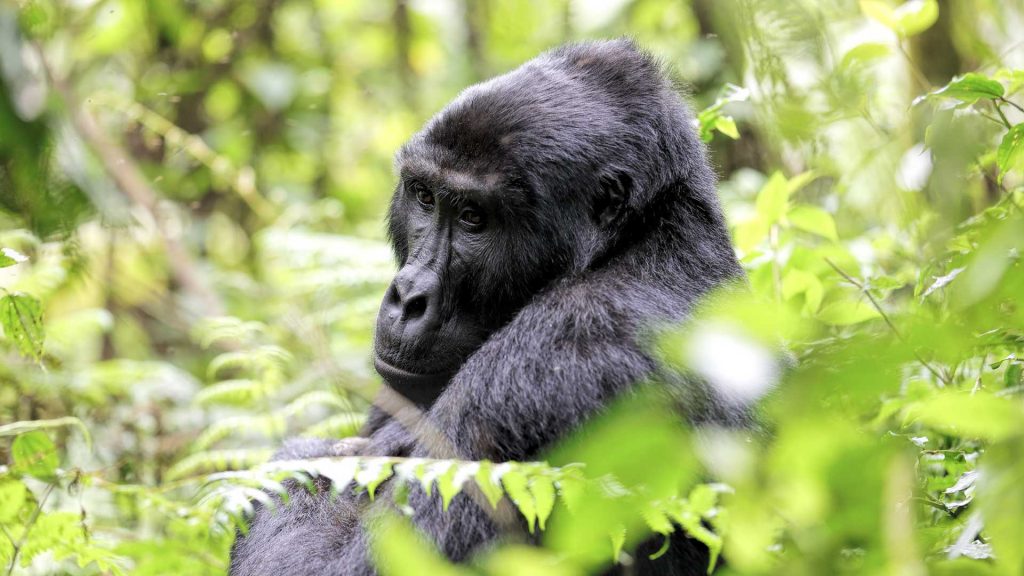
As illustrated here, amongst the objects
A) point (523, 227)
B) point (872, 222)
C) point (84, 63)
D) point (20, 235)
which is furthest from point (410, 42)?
point (523, 227)

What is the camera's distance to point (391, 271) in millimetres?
4426

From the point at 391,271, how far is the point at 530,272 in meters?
1.98

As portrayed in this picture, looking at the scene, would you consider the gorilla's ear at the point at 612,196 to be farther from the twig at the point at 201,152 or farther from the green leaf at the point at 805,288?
the twig at the point at 201,152

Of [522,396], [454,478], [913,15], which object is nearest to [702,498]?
[454,478]

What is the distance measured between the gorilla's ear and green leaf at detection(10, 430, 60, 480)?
151cm

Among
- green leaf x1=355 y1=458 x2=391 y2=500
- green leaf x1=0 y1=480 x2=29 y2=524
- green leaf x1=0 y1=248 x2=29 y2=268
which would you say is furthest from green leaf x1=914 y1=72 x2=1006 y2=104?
green leaf x1=0 y1=480 x2=29 y2=524

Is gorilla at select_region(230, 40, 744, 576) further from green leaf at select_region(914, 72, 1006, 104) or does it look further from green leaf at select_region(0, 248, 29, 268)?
green leaf at select_region(0, 248, 29, 268)

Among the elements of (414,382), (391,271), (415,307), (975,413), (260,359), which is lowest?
(391,271)

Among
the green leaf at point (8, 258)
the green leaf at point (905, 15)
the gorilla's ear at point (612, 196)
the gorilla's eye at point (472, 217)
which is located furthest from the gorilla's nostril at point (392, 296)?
the green leaf at point (905, 15)

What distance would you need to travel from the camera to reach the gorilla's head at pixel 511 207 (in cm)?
250

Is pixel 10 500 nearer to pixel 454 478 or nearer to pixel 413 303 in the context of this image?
pixel 413 303

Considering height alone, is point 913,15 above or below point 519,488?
above

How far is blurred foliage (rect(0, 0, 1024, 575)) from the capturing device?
0.81 m

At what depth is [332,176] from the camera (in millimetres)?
6984
